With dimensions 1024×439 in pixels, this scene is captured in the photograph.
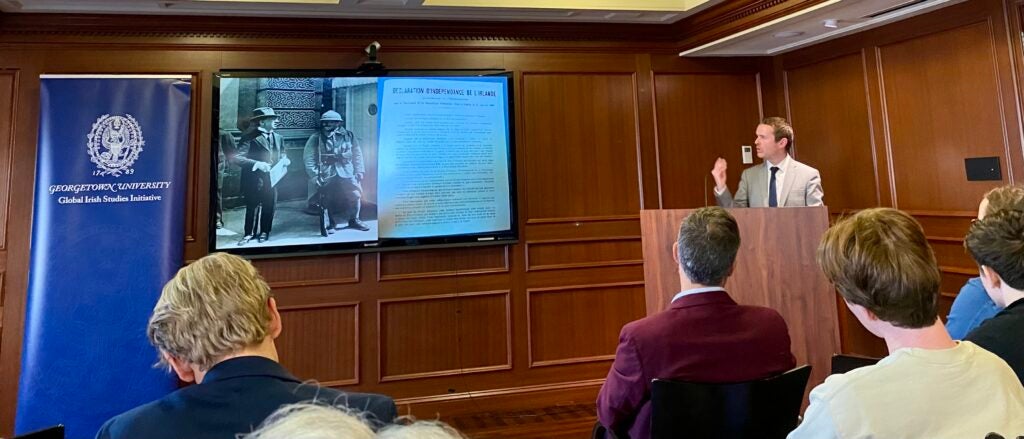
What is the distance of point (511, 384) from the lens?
351 centimetres

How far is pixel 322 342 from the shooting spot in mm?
3291

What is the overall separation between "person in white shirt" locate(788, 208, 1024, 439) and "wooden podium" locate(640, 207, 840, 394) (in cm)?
125

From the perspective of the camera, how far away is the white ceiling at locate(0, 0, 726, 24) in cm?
307

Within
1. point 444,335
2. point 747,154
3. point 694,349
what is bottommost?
point 444,335

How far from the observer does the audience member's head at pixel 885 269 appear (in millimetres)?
956

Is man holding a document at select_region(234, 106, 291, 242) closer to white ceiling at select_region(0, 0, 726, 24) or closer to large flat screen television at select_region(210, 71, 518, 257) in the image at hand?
large flat screen television at select_region(210, 71, 518, 257)

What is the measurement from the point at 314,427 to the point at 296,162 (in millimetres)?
3073

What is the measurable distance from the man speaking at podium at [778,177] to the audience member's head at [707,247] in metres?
1.65

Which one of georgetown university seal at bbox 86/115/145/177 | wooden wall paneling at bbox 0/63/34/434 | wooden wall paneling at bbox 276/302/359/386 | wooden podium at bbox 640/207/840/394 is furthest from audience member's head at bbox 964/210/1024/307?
wooden wall paneling at bbox 0/63/34/434

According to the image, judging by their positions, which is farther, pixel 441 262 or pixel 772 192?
pixel 441 262

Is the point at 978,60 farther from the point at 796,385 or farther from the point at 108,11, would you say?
the point at 108,11

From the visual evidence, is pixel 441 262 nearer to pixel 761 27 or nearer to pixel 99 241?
pixel 99 241

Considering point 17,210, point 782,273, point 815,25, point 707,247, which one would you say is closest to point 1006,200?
point 707,247

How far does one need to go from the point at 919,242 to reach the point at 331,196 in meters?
3.00
